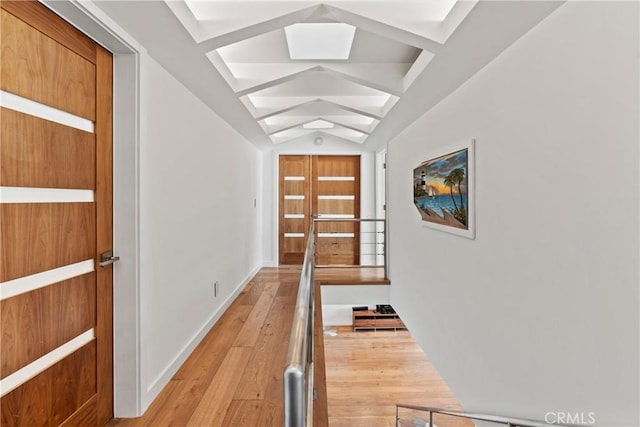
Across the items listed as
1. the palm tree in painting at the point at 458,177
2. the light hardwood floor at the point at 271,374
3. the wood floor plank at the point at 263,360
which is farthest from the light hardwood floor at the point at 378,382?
the palm tree in painting at the point at 458,177

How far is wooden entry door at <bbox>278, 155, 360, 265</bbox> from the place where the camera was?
6.06 meters

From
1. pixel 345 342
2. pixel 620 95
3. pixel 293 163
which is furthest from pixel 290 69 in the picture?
pixel 345 342

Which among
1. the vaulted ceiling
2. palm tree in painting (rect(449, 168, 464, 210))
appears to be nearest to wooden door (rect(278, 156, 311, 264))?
the vaulted ceiling

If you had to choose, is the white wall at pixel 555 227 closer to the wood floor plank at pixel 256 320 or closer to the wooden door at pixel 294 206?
the wood floor plank at pixel 256 320

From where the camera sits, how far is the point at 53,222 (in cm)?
145

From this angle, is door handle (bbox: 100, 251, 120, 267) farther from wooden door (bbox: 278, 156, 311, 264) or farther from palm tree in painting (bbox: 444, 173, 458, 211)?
wooden door (bbox: 278, 156, 311, 264)

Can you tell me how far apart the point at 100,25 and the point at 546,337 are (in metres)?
2.58

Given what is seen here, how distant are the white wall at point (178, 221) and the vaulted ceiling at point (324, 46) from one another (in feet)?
0.73

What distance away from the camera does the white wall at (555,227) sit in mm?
1232

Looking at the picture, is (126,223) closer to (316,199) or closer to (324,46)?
(324,46)

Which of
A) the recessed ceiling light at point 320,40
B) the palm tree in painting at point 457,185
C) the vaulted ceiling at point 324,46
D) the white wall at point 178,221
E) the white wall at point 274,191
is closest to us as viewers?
the vaulted ceiling at point 324,46

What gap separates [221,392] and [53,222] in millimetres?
1369

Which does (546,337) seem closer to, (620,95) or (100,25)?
(620,95)

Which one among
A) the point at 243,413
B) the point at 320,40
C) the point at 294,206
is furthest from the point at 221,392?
the point at 294,206
